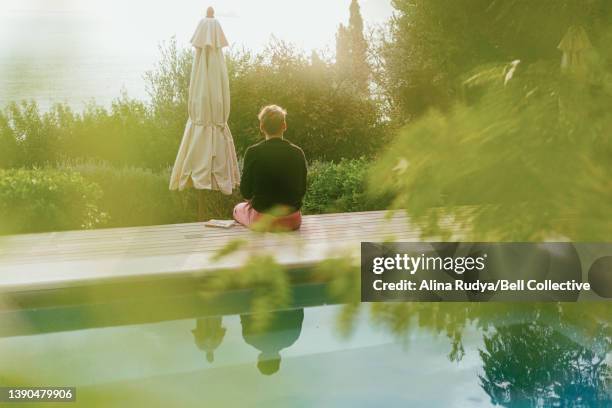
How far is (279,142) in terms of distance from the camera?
7070mm

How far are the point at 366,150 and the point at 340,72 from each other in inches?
60.8

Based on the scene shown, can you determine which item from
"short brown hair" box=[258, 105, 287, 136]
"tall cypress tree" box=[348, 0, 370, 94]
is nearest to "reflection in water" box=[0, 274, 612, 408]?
"short brown hair" box=[258, 105, 287, 136]

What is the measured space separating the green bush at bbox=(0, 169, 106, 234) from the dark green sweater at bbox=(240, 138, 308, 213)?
2.42 m

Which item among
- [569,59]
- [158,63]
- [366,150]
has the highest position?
[158,63]

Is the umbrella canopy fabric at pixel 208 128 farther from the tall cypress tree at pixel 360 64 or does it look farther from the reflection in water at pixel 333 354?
the tall cypress tree at pixel 360 64

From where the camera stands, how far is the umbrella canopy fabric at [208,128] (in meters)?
8.44

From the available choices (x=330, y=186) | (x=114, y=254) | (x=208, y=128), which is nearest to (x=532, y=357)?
(x=114, y=254)

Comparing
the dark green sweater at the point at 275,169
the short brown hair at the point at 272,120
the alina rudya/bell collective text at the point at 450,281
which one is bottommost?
the dark green sweater at the point at 275,169

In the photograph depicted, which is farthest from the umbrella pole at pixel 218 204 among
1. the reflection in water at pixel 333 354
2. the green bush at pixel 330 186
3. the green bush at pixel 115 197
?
the reflection in water at pixel 333 354

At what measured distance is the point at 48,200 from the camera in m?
8.20

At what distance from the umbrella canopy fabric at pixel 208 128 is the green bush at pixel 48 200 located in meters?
1.05

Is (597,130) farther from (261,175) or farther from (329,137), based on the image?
(329,137)

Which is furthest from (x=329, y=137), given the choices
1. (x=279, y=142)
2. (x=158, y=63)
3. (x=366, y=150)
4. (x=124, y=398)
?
(x=124, y=398)

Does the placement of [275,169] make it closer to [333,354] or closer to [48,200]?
[333,354]
